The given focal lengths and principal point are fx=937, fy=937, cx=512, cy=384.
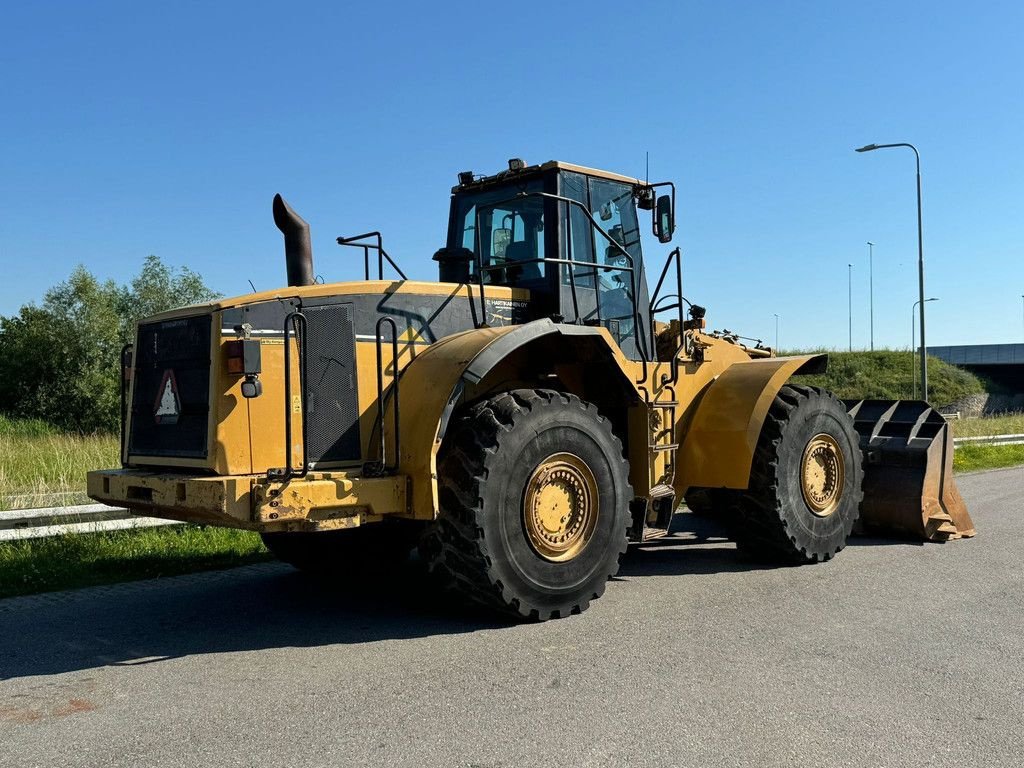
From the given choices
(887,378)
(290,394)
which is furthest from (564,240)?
(887,378)

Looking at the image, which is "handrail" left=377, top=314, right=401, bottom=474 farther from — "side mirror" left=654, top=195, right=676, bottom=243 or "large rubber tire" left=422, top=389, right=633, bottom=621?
"side mirror" left=654, top=195, right=676, bottom=243

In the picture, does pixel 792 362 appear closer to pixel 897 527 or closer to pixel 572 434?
pixel 897 527

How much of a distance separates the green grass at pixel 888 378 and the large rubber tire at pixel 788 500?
36.4 meters

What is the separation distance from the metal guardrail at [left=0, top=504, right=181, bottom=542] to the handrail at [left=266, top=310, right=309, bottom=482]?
10.9 feet

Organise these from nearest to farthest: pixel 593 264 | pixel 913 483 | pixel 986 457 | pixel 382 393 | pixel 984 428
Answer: pixel 382 393
pixel 593 264
pixel 913 483
pixel 986 457
pixel 984 428

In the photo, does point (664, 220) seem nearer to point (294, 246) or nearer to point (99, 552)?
point (294, 246)

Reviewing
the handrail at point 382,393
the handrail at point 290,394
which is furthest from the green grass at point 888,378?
the handrail at point 290,394

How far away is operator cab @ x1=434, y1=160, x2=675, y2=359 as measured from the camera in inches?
281

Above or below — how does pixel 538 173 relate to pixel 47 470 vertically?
above

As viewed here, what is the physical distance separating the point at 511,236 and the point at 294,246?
5.79 feet

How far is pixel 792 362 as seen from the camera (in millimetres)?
8234

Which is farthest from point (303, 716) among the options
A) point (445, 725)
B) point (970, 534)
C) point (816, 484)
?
point (970, 534)

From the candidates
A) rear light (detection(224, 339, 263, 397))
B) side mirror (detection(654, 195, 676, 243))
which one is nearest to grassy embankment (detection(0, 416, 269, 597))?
rear light (detection(224, 339, 263, 397))

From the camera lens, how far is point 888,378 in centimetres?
4678
